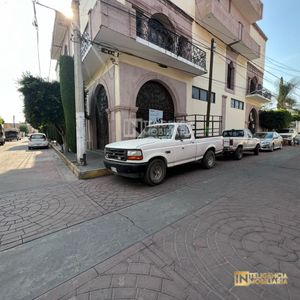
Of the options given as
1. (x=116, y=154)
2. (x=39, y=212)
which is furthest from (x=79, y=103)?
(x=39, y=212)

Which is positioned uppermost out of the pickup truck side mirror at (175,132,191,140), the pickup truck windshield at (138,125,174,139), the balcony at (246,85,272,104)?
the balcony at (246,85,272,104)

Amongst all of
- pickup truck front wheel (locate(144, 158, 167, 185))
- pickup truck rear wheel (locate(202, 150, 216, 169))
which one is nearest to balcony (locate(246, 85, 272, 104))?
pickup truck rear wheel (locate(202, 150, 216, 169))

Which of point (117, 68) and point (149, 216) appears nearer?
point (149, 216)

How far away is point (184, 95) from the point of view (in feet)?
41.6

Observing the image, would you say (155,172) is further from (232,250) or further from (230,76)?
(230,76)

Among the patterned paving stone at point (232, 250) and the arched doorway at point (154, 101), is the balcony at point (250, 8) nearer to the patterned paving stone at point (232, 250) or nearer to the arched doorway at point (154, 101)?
the arched doorway at point (154, 101)

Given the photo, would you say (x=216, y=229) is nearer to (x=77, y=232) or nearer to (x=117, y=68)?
(x=77, y=232)

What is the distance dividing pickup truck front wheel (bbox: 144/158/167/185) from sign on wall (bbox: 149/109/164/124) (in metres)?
5.83

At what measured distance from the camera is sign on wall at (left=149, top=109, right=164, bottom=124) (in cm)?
1130

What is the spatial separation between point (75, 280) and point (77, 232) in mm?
1112

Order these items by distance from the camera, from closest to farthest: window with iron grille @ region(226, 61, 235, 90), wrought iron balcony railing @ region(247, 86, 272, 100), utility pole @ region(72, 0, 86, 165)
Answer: utility pole @ region(72, 0, 86, 165)
window with iron grille @ region(226, 61, 235, 90)
wrought iron balcony railing @ region(247, 86, 272, 100)

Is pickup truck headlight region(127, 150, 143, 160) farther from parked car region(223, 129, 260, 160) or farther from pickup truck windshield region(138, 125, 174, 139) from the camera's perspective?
parked car region(223, 129, 260, 160)

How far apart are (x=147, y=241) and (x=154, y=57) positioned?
9.66m

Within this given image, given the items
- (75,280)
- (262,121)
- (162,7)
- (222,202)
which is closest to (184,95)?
(162,7)
